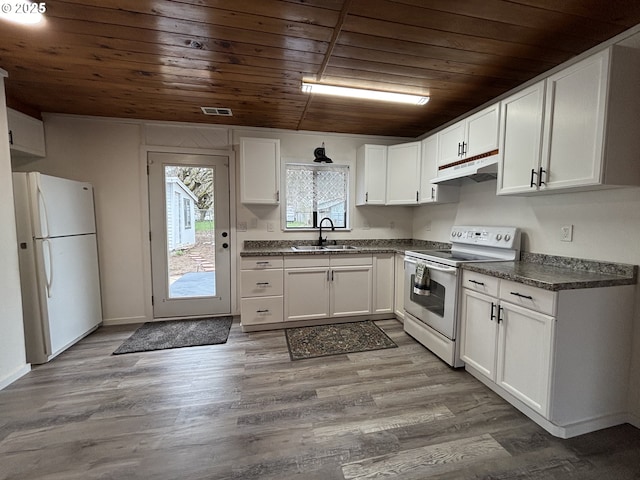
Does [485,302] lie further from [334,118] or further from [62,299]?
[62,299]

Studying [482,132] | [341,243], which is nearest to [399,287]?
[341,243]

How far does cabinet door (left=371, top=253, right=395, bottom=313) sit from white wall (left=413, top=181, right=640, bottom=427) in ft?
3.22

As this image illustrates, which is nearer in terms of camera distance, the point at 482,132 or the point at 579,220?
the point at 579,220

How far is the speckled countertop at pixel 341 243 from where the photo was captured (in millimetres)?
3131

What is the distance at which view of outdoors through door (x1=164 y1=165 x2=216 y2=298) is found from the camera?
135 inches

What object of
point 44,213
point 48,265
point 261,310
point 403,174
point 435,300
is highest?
point 403,174

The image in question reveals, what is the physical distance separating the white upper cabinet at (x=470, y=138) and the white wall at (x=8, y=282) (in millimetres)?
3787

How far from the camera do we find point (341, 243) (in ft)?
12.6

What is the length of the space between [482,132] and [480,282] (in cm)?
131

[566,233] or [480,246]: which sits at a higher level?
[566,233]

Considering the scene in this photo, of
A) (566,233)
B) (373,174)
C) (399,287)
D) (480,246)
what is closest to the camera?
(566,233)

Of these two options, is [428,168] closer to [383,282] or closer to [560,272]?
[383,282]

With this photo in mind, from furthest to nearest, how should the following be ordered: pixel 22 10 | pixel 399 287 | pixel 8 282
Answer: pixel 399 287 < pixel 8 282 < pixel 22 10

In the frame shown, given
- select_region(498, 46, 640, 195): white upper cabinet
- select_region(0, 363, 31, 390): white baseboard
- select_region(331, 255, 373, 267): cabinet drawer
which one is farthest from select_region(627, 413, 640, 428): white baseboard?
select_region(0, 363, 31, 390): white baseboard
